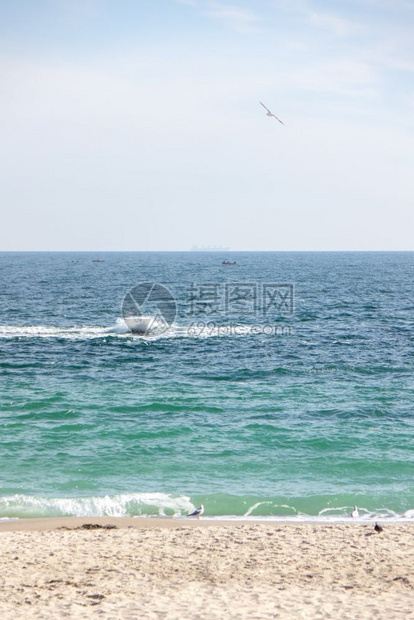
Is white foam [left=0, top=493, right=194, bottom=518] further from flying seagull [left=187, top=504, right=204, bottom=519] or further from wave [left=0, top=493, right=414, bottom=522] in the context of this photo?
flying seagull [left=187, top=504, right=204, bottom=519]

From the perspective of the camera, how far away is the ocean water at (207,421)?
2173 centimetres

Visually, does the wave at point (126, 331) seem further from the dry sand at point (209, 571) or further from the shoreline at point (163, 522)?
the dry sand at point (209, 571)

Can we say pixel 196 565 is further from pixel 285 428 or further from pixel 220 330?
pixel 220 330

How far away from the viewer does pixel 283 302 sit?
8569cm

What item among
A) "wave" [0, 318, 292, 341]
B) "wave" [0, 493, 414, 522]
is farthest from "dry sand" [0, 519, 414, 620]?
"wave" [0, 318, 292, 341]

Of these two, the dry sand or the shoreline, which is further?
the shoreline

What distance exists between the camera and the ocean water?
21734 mm

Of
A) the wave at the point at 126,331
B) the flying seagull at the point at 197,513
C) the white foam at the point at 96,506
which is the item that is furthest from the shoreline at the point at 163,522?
the wave at the point at 126,331

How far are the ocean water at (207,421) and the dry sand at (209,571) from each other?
296 cm

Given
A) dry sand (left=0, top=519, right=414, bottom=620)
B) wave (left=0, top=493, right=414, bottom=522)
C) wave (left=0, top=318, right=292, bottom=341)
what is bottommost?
wave (left=0, top=493, right=414, bottom=522)

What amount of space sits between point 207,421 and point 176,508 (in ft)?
28.6

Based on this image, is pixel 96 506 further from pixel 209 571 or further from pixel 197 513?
pixel 209 571

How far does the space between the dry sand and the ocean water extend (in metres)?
2.96

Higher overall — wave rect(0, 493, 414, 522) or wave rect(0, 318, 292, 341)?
wave rect(0, 318, 292, 341)
